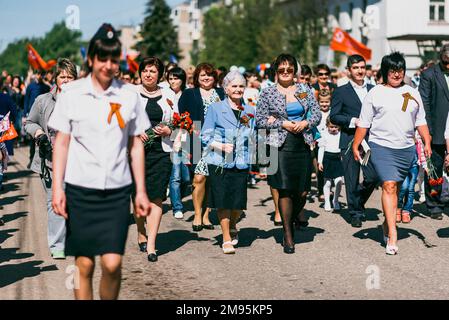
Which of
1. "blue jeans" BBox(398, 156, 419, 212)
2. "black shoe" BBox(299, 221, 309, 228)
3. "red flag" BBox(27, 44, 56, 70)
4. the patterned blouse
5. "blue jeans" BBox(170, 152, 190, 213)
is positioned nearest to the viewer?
"black shoe" BBox(299, 221, 309, 228)

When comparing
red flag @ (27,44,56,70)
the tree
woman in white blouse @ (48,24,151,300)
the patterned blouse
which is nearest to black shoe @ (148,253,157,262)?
the patterned blouse

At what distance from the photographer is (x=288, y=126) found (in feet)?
28.5

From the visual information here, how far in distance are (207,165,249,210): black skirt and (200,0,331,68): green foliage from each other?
43136 mm

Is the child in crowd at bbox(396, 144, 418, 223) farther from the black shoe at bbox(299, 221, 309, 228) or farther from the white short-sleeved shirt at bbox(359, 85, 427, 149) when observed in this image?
the white short-sleeved shirt at bbox(359, 85, 427, 149)

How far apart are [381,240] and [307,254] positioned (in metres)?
1.25

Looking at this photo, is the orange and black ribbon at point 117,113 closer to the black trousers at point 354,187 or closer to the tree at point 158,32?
the black trousers at point 354,187

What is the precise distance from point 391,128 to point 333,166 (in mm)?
3222

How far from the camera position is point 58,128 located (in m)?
5.25

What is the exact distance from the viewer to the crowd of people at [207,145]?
525 centimetres

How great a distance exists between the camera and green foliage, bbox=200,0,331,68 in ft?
175

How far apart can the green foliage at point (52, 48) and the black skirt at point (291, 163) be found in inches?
5918

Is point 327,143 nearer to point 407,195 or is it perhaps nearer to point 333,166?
point 333,166
